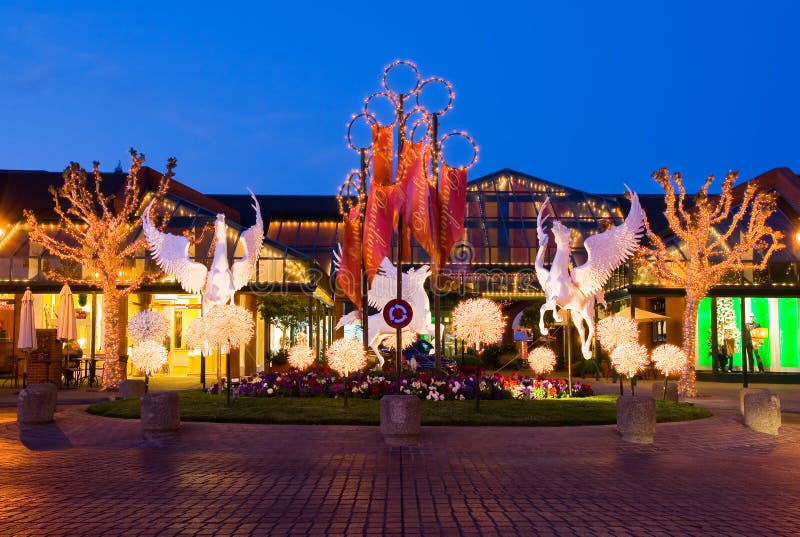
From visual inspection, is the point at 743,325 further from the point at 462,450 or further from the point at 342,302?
the point at 462,450

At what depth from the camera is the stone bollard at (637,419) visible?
11555mm

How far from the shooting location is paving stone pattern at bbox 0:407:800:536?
685cm

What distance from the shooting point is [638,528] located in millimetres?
6695

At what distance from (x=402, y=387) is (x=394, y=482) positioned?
7.56m

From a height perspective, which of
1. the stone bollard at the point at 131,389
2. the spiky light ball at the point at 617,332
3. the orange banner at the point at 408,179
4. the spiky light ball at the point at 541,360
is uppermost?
the orange banner at the point at 408,179

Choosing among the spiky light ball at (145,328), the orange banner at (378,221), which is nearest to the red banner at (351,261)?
the orange banner at (378,221)

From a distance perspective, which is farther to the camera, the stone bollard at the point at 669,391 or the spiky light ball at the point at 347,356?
the stone bollard at the point at 669,391

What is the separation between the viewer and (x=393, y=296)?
20391 mm

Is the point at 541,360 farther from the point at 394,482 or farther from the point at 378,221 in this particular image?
the point at 394,482

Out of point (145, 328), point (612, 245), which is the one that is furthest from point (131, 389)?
point (612, 245)

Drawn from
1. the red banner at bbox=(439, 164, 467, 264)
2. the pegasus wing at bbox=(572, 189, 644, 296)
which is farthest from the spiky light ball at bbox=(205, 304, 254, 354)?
the pegasus wing at bbox=(572, 189, 644, 296)

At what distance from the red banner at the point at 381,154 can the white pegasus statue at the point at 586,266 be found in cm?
401

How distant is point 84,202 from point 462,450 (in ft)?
49.5

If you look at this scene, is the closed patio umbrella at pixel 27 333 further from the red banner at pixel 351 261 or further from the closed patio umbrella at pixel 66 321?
the red banner at pixel 351 261
